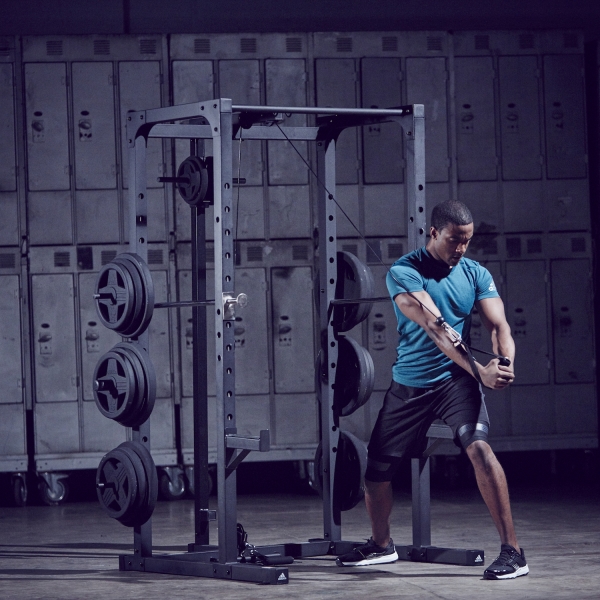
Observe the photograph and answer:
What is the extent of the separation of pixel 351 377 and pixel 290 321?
3105 mm

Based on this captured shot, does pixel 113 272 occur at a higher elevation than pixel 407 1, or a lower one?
lower

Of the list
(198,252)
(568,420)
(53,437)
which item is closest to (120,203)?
(53,437)

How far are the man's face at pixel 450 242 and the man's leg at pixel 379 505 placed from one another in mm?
1127

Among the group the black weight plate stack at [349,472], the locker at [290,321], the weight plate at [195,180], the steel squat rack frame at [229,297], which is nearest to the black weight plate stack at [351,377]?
the steel squat rack frame at [229,297]

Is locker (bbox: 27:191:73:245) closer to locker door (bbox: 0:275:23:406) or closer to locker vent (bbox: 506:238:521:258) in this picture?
locker door (bbox: 0:275:23:406)

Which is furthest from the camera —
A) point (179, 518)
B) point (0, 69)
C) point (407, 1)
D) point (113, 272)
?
point (407, 1)

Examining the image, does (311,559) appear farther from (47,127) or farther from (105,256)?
(47,127)

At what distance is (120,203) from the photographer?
938 centimetres

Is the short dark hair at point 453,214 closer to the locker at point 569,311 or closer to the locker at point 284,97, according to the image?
the locker at point 284,97

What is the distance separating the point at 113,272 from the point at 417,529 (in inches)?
77.2

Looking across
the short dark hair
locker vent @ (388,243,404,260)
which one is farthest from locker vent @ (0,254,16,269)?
the short dark hair

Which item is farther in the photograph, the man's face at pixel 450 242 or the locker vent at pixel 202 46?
the locker vent at pixel 202 46

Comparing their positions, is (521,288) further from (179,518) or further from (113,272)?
(113,272)

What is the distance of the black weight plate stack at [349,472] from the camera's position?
641 cm
